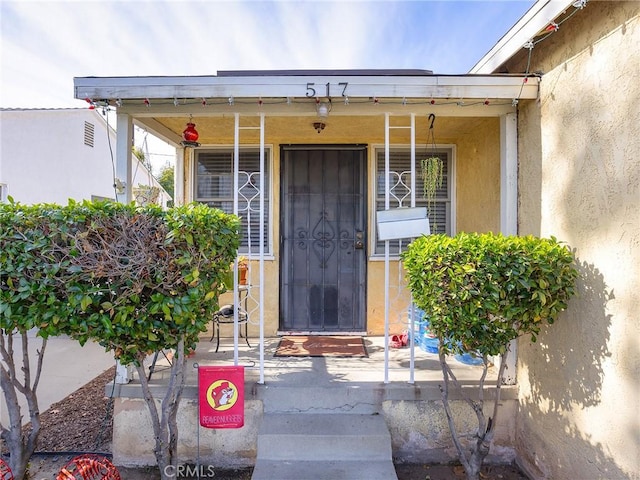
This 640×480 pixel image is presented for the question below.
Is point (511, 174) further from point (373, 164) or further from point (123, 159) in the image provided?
point (123, 159)

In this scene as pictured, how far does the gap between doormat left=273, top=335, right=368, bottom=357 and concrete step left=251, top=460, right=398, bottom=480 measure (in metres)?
1.21

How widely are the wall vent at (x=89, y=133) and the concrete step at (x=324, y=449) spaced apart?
453 inches

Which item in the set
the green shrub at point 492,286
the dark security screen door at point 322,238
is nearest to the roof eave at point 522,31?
the green shrub at point 492,286

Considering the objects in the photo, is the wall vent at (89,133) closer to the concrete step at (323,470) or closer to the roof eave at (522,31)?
the roof eave at (522,31)

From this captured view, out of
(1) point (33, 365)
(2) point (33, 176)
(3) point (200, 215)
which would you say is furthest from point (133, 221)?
(2) point (33, 176)

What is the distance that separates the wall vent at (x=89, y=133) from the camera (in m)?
10.7

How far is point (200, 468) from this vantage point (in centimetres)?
273

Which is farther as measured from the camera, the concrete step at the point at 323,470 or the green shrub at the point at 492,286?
the concrete step at the point at 323,470

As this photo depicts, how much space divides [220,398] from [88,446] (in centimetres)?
143

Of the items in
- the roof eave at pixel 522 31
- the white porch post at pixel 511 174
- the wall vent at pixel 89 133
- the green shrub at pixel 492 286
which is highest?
the wall vent at pixel 89 133

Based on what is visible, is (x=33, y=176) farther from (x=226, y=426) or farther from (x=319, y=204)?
(x=226, y=426)

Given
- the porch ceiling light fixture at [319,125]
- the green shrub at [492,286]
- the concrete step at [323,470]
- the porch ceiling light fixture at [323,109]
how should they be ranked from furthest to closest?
the porch ceiling light fixture at [319,125] < the porch ceiling light fixture at [323,109] < the concrete step at [323,470] < the green shrub at [492,286]

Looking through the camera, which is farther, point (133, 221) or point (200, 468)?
point (200, 468)

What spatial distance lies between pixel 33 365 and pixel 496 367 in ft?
18.5
